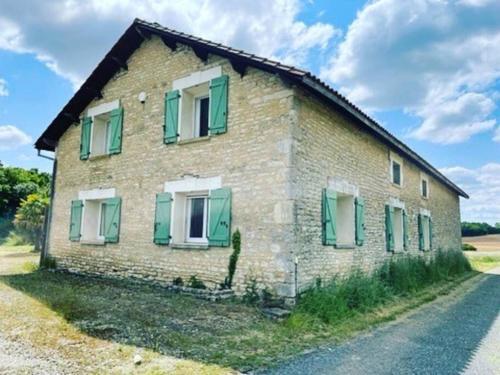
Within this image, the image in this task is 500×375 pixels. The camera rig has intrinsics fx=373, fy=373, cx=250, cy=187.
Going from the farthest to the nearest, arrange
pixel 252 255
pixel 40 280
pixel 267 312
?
1. pixel 40 280
2. pixel 252 255
3. pixel 267 312

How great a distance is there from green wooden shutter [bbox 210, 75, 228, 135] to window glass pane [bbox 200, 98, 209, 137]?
0.92m

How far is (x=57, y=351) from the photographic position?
4195mm

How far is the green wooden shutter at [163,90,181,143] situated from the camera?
8.65m

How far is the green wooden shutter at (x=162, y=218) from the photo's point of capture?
8305 millimetres

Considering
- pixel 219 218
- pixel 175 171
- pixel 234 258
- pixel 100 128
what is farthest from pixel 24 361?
pixel 100 128

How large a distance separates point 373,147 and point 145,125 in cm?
610

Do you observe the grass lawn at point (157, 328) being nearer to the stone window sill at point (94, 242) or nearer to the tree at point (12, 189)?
the stone window sill at point (94, 242)

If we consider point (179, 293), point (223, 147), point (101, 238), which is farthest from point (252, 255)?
point (101, 238)

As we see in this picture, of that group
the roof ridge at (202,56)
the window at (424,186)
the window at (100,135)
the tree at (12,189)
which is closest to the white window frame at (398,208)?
the roof ridge at (202,56)

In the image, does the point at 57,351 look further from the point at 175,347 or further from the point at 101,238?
the point at 101,238

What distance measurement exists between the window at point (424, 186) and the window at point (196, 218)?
942cm

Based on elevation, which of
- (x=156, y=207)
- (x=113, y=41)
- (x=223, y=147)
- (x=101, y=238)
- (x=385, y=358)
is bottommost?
(x=385, y=358)

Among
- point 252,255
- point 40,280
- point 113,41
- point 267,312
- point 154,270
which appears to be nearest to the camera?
point 267,312

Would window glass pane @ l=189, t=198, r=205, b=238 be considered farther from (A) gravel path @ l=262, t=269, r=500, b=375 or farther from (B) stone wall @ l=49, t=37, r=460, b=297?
(A) gravel path @ l=262, t=269, r=500, b=375
